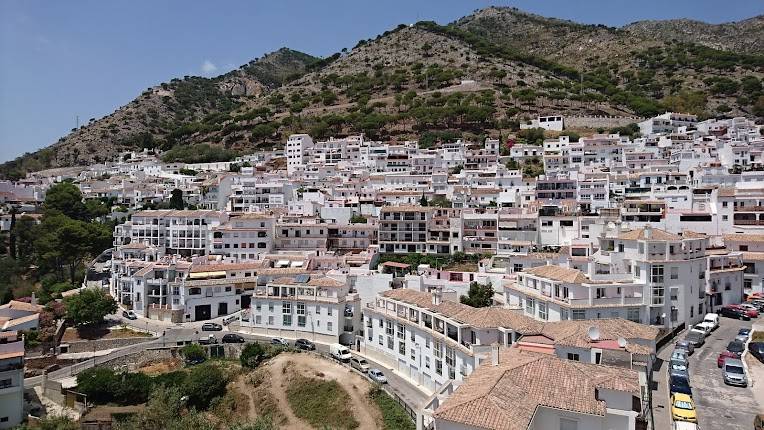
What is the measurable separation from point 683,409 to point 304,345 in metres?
22.5

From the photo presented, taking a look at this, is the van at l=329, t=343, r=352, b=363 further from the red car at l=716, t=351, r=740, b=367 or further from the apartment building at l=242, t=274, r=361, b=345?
the red car at l=716, t=351, r=740, b=367

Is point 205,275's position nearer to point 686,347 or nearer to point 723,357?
point 686,347

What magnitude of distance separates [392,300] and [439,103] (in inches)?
3035

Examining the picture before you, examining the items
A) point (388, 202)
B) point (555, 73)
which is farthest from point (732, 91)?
point (388, 202)

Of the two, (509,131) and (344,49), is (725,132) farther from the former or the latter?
(344,49)

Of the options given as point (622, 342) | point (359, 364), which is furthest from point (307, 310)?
point (622, 342)

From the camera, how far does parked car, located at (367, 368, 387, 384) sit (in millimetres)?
28906

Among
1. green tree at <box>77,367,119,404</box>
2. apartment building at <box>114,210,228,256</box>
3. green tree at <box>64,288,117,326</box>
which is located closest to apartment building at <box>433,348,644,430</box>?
green tree at <box>77,367,119,404</box>

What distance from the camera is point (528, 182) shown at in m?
56.8

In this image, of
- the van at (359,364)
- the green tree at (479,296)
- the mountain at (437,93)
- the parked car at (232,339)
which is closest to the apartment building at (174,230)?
the parked car at (232,339)

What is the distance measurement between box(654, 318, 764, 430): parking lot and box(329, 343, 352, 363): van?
17203mm

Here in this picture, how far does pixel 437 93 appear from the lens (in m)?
108

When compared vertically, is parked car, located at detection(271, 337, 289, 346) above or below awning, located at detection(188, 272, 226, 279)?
below

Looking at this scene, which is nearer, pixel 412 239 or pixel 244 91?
pixel 412 239
